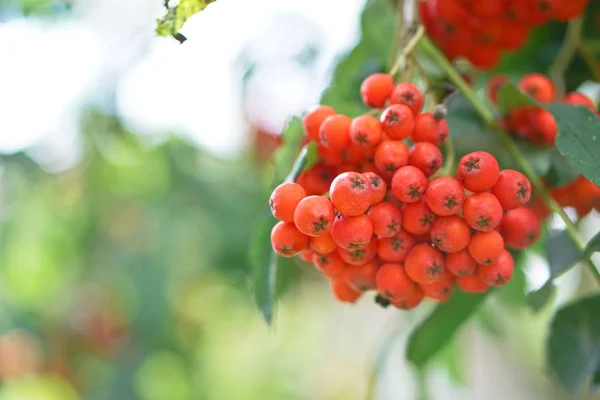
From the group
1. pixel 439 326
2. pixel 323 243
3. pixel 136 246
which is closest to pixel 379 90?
pixel 323 243

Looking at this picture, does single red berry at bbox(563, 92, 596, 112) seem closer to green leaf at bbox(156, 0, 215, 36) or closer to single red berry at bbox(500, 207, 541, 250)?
single red berry at bbox(500, 207, 541, 250)

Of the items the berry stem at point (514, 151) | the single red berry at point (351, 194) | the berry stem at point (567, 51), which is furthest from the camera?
the berry stem at point (567, 51)

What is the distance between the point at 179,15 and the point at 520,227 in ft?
0.91

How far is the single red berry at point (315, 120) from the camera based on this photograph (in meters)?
0.43

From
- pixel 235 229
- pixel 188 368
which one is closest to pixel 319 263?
pixel 235 229

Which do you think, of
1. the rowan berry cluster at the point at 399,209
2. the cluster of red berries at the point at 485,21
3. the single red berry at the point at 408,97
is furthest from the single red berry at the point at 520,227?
the cluster of red berries at the point at 485,21

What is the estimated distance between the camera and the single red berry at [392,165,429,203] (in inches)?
14.7

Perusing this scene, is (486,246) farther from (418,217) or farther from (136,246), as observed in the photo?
(136,246)

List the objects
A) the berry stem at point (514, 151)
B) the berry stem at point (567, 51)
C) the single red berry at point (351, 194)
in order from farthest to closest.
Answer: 1. the berry stem at point (567, 51)
2. the berry stem at point (514, 151)
3. the single red berry at point (351, 194)

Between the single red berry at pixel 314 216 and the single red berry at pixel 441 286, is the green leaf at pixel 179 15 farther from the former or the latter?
the single red berry at pixel 441 286

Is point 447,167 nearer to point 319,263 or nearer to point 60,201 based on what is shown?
point 319,263

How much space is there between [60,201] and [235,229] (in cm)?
52

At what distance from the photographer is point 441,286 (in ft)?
1.36

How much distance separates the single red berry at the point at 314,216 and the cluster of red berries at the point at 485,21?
311 mm
